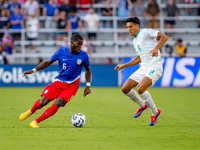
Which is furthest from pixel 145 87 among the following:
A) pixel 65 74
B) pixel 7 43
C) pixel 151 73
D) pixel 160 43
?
pixel 7 43

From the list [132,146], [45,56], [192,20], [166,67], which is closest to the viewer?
[132,146]

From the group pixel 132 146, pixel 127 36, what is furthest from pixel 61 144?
pixel 127 36

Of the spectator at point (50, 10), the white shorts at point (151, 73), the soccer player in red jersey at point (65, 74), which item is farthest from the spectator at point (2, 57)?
the white shorts at point (151, 73)

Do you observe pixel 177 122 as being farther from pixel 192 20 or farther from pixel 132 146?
pixel 192 20

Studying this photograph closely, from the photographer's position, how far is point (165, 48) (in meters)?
19.3

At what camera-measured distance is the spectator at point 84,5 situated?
19.6 m

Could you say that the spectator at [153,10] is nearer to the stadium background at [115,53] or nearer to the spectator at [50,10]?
the stadium background at [115,53]

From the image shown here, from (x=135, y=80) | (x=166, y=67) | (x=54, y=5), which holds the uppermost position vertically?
(x=54, y=5)

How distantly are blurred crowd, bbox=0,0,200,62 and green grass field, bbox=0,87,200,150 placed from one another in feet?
28.3

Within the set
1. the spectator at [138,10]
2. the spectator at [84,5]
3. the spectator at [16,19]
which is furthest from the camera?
the spectator at [84,5]

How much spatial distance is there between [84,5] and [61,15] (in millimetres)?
2025

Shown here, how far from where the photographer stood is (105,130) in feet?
21.9

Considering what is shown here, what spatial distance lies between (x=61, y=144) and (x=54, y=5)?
14669mm

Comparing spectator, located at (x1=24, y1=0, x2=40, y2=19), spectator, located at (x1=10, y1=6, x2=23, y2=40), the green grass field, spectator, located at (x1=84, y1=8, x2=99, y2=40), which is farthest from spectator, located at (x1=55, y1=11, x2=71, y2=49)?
the green grass field
